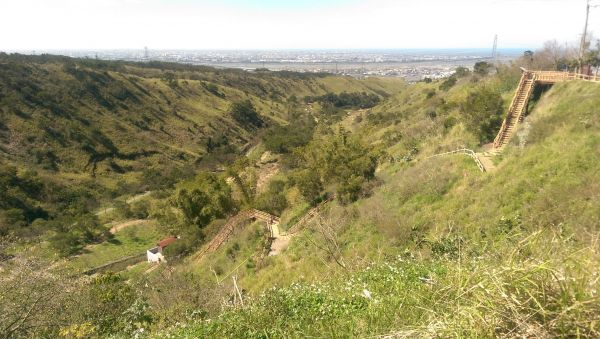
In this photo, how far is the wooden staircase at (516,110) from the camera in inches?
755

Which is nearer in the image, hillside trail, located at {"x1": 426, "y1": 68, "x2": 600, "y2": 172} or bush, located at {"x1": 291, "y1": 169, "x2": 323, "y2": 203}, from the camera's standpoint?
hillside trail, located at {"x1": 426, "y1": 68, "x2": 600, "y2": 172}

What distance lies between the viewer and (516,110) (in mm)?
20641

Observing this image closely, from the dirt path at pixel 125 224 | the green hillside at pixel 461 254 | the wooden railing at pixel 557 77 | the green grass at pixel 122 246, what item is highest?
the wooden railing at pixel 557 77

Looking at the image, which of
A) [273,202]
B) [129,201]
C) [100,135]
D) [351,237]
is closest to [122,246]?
[273,202]

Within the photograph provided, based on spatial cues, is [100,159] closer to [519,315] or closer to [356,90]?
[519,315]

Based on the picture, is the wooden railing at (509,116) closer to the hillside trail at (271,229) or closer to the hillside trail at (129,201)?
the hillside trail at (271,229)

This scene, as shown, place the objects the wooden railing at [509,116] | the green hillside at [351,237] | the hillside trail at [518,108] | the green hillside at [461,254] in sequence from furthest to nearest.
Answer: the wooden railing at [509,116]
the hillside trail at [518,108]
the green hillside at [351,237]
the green hillside at [461,254]

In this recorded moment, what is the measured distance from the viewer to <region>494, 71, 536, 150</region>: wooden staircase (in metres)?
19.2

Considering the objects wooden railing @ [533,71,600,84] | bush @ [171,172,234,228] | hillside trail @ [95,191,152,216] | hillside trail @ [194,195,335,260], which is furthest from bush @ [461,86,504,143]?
hillside trail @ [95,191,152,216]

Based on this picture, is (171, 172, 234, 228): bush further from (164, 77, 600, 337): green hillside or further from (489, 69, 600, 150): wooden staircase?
(489, 69, 600, 150): wooden staircase

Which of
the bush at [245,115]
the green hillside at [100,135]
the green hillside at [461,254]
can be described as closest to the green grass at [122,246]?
the green hillside at [100,135]

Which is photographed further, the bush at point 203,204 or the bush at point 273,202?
the bush at point 203,204

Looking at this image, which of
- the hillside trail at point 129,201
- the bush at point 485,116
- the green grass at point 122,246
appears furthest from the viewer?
the hillside trail at point 129,201

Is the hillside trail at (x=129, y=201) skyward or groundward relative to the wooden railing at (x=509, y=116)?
groundward
